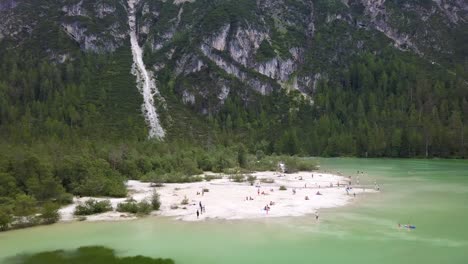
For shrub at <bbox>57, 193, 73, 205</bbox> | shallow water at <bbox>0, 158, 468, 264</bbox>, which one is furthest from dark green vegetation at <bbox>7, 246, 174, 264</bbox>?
shrub at <bbox>57, 193, 73, 205</bbox>

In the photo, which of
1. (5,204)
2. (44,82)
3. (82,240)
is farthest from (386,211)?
(44,82)

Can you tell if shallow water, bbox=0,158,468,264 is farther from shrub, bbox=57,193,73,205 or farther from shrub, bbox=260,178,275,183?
shrub, bbox=260,178,275,183

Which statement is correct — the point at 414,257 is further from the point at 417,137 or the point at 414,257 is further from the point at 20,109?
the point at 20,109

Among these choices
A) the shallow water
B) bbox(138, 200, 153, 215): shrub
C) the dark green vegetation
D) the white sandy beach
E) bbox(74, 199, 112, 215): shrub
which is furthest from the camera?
bbox(138, 200, 153, 215): shrub

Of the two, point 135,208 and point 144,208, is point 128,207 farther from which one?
point 144,208

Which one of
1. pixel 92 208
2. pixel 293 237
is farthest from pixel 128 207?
pixel 293 237

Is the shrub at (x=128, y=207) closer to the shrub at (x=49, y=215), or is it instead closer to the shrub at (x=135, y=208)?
the shrub at (x=135, y=208)

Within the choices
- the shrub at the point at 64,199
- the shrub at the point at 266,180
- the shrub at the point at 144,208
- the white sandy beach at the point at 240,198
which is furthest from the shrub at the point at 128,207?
the shrub at the point at 266,180
